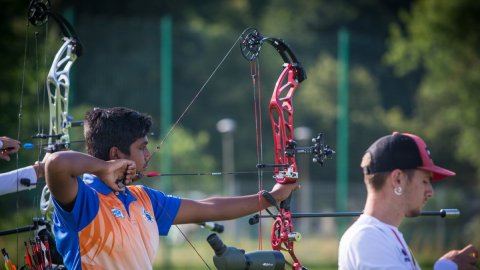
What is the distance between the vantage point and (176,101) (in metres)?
23.5

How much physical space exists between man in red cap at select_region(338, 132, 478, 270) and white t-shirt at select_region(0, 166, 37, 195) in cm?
290

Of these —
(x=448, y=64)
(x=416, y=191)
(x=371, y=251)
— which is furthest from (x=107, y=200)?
(x=448, y=64)

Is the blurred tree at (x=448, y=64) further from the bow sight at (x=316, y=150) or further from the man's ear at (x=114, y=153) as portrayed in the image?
the man's ear at (x=114, y=153)

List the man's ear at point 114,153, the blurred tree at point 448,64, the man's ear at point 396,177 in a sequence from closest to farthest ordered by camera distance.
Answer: the man's ear at point 396,177
the man's ear at point 114,153
the blurred tree at point 448,64

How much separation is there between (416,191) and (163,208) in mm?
1745

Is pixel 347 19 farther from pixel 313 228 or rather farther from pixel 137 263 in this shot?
pixel 137 263

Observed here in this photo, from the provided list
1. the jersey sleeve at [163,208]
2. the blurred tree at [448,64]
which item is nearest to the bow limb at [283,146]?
the jersey sleeve at [163,208]

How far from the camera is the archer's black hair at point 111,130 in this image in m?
4.80

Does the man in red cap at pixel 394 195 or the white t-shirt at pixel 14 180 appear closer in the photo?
the man in red cap at pixel 394 195

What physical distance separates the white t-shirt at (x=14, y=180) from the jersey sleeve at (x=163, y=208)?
1.29 m

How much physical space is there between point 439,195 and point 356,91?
148 inches

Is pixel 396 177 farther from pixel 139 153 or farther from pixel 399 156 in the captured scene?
pixel 139 153

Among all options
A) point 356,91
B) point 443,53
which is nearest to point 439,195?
point 356,91

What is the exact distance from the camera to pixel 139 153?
4.84 meters
